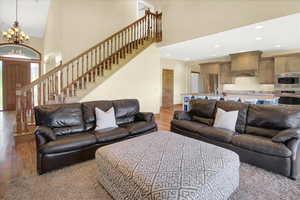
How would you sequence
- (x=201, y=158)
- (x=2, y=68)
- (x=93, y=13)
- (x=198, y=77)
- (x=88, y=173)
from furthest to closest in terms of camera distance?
(x=198, y=77) → (x=2, y=68) → (x=93, y=13) → (x=88, y=173) → (x=201, y=158)

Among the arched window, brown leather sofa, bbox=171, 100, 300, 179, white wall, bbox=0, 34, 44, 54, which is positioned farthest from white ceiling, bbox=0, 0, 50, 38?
brown leather sofa, bbox=171, 100, 300, 179

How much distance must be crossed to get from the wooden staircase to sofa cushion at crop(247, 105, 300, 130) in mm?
3745

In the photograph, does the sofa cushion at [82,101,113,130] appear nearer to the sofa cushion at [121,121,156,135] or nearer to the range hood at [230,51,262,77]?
the sofa cushion at [121,121,156,135]

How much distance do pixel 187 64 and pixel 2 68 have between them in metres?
9.18

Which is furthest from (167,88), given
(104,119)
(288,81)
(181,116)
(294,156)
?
(294,156)

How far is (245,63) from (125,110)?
227 inches

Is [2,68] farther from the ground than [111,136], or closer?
farther from the ground

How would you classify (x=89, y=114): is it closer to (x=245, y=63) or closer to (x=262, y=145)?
(x=262, y=145)

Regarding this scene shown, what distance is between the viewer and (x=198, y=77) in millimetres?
9789

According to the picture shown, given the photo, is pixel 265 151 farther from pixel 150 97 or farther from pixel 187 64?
pixel 187 64

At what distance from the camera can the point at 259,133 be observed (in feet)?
9.09

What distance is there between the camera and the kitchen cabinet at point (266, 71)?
21.1ft

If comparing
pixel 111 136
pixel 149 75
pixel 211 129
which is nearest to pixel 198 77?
pixel 149 75

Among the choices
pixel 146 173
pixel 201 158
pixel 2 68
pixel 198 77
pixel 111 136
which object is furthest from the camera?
pixel 198 77
